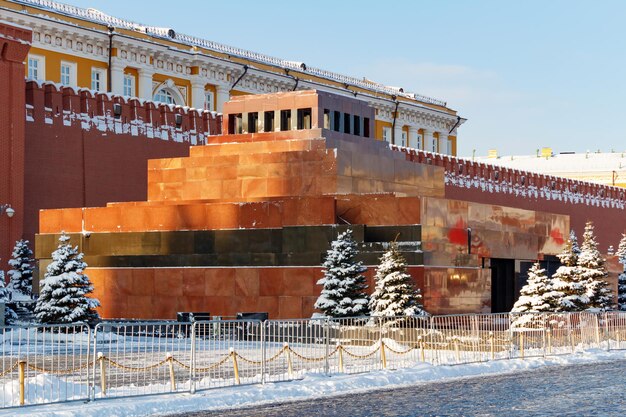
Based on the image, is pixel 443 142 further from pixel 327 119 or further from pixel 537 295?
pixel 537 295

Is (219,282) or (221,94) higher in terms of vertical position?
(221,94)

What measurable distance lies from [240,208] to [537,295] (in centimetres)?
627

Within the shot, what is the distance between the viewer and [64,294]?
22.1 metres

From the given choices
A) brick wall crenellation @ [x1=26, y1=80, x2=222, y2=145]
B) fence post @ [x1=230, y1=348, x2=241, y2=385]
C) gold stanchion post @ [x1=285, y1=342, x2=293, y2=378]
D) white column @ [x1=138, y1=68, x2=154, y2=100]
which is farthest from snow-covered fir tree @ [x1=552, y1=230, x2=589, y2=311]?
white column @ [x1=138, y1=68, x2=154, y2=100]

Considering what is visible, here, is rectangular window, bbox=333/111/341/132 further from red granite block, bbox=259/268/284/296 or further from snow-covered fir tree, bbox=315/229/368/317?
snow-covered fir tree, bbox=315/229/368/317

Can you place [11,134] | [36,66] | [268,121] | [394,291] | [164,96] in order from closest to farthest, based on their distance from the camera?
[394,291]
[268,121]
[11,134]
[36,66]
[164,96]

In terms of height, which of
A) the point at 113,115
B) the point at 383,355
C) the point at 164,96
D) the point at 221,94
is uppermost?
the point at 221,94

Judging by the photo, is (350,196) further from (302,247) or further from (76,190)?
(76,190)

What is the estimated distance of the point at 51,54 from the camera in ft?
125

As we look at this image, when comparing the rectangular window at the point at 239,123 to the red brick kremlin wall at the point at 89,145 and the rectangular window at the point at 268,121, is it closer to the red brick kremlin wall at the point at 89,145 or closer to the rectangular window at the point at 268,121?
the rectangular window at the point at 268,121

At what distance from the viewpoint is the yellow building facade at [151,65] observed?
37.9 meters

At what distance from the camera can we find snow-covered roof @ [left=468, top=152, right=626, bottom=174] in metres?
70.1

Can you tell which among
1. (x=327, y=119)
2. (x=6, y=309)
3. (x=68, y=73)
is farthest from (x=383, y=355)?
(x=68, y=73)

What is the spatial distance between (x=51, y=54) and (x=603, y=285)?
64.0 ft
